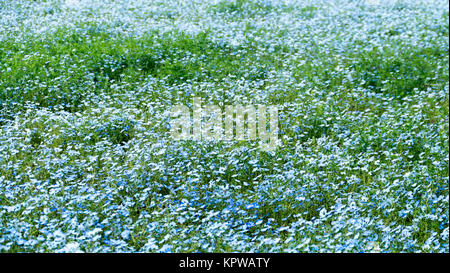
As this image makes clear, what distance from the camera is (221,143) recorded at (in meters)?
7.95

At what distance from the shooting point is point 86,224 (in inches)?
228

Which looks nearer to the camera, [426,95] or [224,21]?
[426,95]

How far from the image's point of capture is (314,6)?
16.1m

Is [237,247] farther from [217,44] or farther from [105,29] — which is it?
[105,29]

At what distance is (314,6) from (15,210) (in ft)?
39.3

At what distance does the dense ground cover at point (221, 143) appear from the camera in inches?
233

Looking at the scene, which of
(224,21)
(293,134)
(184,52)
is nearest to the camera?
(293,134)

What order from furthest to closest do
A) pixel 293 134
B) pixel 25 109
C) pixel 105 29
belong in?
pixel 105 29, pixel 25 109, pixel 293 134

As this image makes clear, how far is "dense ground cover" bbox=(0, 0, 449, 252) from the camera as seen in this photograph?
19.4 feet

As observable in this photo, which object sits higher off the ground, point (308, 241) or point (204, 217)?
point (308, 241)

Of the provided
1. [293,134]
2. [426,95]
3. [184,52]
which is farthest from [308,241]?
[184,52]

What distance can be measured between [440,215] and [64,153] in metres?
4.98

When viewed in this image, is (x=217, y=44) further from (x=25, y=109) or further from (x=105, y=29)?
(x=25, y=109)

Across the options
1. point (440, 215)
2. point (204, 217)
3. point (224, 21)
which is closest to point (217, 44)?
point (224, 21)
